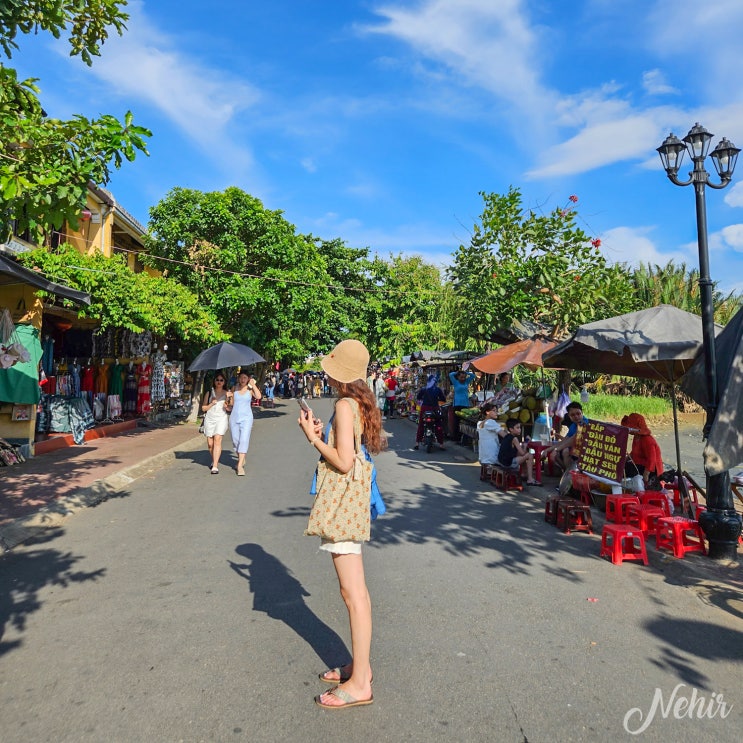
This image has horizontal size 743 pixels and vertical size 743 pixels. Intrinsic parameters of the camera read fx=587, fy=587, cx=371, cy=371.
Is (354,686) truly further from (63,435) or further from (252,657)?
(63,435)

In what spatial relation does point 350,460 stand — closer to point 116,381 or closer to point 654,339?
point 654,339

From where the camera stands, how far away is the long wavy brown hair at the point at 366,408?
3342 millimetres

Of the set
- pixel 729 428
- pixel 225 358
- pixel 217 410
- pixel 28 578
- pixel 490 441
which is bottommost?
pixel 28 578

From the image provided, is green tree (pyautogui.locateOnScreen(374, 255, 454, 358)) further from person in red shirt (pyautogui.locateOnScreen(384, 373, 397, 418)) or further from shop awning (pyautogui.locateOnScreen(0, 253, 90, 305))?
shop awning (pyautogui.locateOnScreen(0, 253, 90, 305))

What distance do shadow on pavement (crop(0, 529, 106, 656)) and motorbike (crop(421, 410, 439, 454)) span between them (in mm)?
8871

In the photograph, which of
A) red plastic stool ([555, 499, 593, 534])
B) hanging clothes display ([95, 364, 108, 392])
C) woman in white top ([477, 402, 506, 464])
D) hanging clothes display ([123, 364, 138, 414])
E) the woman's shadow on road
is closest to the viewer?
the woman's shadow on road

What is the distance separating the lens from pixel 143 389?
58.9 feet

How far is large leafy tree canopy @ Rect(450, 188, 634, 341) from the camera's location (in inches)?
480

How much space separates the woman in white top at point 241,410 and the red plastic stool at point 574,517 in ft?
18.1

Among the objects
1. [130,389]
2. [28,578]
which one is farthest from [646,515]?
[130,389]

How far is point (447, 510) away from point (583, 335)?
9.34 ft

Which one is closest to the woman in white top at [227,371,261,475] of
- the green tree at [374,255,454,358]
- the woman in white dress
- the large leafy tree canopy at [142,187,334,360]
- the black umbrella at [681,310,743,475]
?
the woman in white dress

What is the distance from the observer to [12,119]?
5.21 metres

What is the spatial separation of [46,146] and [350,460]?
4.37m
